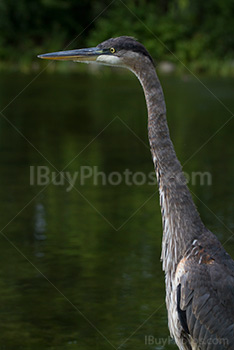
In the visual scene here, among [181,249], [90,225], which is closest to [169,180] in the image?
[181,249]

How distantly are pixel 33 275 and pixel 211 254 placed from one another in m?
2.93

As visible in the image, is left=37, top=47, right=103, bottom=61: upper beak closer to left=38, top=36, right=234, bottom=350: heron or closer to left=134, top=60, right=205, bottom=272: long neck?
left=38, top=36, right=234, bottom=350: heron

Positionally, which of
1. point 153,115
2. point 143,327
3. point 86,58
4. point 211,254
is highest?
point 86,58

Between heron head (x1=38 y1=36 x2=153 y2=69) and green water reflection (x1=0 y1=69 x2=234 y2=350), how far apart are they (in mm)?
2035

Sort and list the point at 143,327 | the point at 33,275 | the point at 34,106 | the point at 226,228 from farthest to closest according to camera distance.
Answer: the point at 34,106
the point at 226,228
the point at 33,275
the point at 143,327

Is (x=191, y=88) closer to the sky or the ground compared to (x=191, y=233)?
closer to the sky

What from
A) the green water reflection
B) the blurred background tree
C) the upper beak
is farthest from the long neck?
the blurred background tree

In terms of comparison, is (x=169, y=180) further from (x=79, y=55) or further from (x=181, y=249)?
(x=79, y=55)

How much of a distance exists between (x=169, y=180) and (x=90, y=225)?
412cm

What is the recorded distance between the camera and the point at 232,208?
951 cm

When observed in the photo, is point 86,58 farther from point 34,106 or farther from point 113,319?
point 34,106

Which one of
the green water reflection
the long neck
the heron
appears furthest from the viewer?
the green water reflection

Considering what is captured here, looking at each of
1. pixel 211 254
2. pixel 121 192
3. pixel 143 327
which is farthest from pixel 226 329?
pixel 121 192

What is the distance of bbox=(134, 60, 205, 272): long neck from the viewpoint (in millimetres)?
4660
